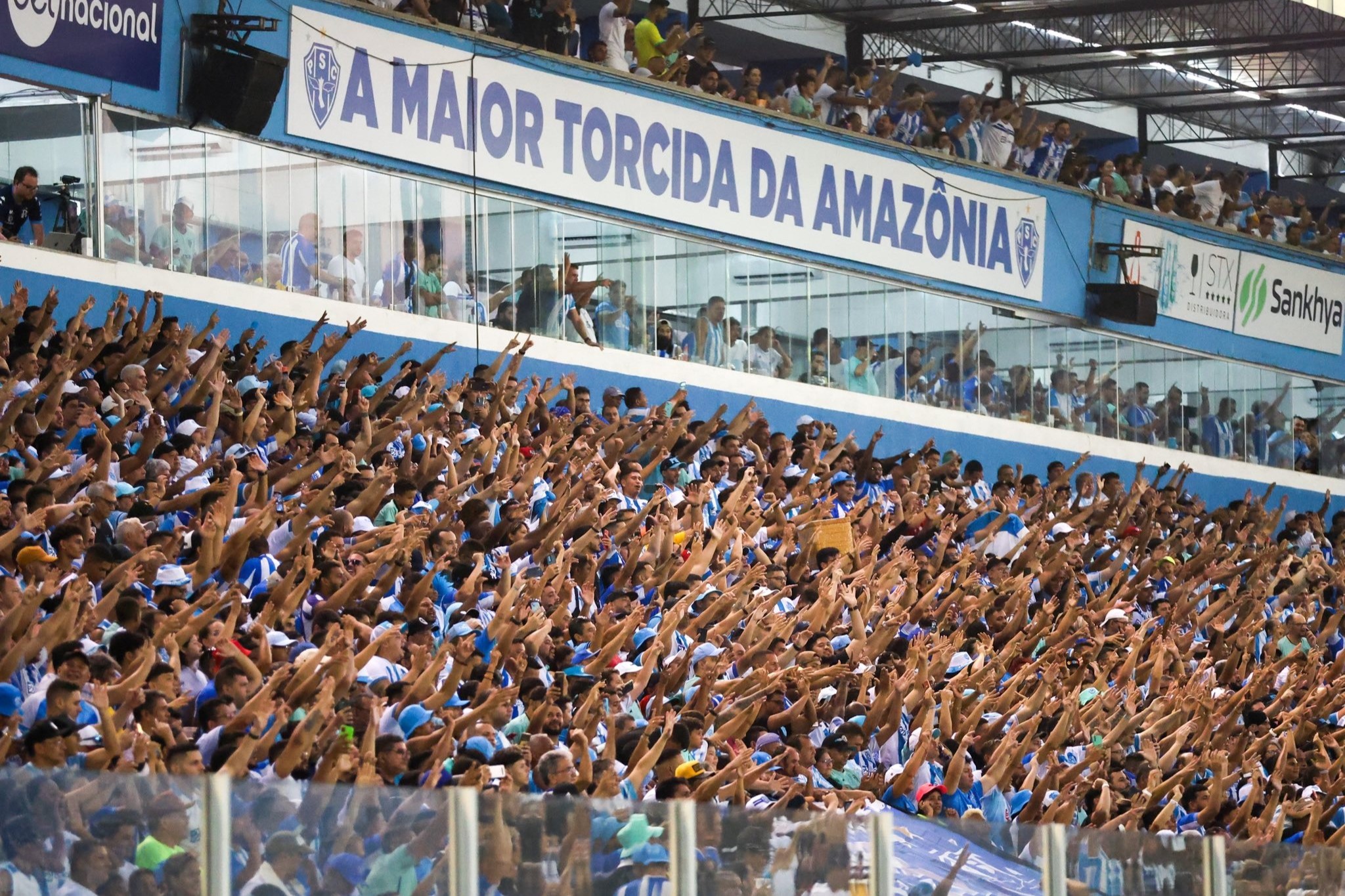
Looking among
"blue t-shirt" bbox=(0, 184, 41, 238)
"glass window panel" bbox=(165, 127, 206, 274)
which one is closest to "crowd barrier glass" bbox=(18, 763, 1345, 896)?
"blue t-shirt" bbox=(0, 184, 41, 238)

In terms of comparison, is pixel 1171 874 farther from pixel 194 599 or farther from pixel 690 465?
pixel 690 465

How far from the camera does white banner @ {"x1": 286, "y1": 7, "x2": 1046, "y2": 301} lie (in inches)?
732

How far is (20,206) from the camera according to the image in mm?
16141

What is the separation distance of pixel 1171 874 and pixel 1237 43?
19.4 m

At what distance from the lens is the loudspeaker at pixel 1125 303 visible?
83.7 feet

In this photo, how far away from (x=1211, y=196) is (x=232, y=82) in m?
15.2

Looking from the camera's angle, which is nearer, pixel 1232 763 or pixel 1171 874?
pixel 1171 874

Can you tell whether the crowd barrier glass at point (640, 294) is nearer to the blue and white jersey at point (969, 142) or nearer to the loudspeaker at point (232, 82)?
the loudspeaker at point (232, 82)

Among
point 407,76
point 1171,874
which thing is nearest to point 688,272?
point 407,76

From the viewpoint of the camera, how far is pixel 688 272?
831 inches

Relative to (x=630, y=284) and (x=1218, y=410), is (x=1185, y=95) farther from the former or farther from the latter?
(x=630, y=284)

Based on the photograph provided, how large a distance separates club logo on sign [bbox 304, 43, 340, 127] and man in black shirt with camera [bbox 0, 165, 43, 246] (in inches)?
109

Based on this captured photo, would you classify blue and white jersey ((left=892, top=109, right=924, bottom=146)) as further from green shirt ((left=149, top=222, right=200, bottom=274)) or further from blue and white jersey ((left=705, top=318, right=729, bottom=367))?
green shirt ((left=149, top=222, right=200, bottom=274))

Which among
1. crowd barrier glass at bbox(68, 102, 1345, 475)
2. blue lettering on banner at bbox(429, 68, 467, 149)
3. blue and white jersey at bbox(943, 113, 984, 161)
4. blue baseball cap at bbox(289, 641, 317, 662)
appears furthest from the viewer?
blue and white jersey at bbox(943, 113, 984, 161)
